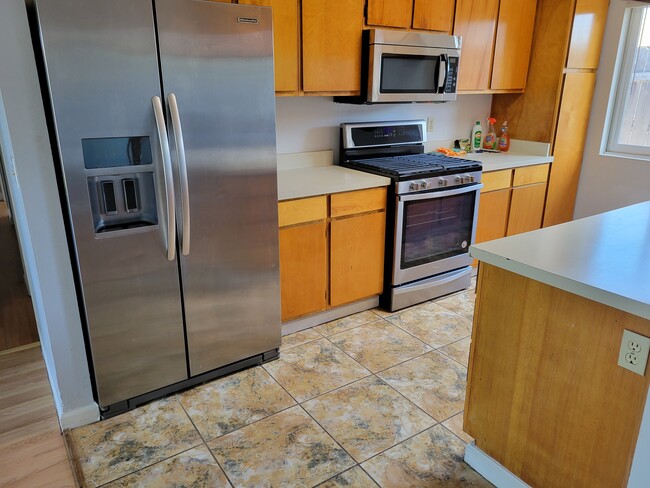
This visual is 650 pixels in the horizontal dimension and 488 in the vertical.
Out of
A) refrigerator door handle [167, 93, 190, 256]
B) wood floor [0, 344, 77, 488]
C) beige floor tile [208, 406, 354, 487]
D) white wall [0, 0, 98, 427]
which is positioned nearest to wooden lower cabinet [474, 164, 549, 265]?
beige floor tile [208, 406, 354, 487]

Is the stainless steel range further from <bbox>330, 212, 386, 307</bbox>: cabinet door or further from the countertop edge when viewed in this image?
the countertop edge

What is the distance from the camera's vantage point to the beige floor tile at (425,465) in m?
1.81

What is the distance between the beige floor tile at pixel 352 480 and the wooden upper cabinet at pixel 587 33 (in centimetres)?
331

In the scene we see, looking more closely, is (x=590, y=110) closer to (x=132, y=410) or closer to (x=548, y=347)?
(x=548, y=347)

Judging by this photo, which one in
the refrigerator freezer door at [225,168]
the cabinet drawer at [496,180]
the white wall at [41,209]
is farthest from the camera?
the cabinet drawer at [496,180]

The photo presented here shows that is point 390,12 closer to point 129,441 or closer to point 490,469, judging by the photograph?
point 490,469

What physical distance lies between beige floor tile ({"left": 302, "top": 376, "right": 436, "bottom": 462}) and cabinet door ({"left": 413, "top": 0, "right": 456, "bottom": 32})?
7.42 ft

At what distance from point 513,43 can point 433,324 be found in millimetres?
2234

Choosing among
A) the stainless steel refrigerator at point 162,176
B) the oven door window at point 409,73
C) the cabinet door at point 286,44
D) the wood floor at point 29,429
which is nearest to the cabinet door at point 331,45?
the cabinet door at point 286,44

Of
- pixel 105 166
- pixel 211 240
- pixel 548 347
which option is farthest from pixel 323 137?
pixel 548 347

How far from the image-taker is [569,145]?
391 cm

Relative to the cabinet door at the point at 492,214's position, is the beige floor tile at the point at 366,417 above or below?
below

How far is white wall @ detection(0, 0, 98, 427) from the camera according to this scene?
1693mm

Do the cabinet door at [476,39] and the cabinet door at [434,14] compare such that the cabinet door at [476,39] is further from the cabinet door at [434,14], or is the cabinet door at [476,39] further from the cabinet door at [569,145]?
the cabinet door at [569,145]
